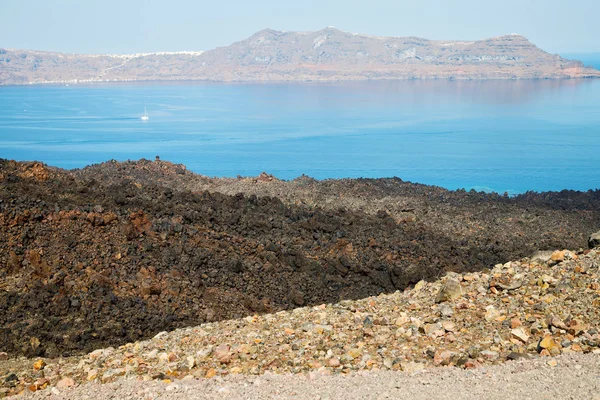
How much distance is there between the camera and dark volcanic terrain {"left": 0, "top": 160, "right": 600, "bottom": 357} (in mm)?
8344

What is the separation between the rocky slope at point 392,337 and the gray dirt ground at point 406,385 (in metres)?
0.10

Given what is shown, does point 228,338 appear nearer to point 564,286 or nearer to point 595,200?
point 564,286

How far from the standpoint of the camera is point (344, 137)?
172ft

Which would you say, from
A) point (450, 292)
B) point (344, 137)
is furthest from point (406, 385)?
point (344, 137)

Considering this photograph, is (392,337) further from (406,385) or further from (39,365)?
(39,365)

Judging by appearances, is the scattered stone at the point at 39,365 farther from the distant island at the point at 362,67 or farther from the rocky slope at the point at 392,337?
the distant island at the point at 362,67

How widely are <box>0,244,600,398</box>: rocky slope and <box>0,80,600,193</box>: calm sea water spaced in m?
26.0

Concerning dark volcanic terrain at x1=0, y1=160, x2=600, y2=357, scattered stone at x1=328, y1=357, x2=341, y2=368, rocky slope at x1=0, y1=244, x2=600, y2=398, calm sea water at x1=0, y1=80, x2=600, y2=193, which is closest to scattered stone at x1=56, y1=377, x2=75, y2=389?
rocky slope at x1=0, y1=244, x2=600, y2=398

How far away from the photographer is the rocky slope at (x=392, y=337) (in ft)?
19.0

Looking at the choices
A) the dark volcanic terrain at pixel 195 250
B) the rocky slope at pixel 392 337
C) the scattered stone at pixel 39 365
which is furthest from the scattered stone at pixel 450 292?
the scattered stone at pixel 39 365

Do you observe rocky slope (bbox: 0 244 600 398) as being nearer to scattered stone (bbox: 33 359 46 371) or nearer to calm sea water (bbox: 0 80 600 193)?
scattered stone (bbox: 33 359 46 371)

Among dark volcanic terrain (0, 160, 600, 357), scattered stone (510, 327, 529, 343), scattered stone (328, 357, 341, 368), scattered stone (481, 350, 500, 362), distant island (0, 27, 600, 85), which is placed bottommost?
dark volcanic terrain (0, 160, 600, 357)

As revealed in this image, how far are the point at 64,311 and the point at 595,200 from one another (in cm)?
1618

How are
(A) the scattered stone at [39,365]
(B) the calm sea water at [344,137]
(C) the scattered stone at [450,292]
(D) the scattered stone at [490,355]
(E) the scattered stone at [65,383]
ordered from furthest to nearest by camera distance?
1. (B) the calm sea water at [344,137]
2. (C) the scattered stone at [450,292]
3. (A) the scattered stone at [39,365]
4. (E) the scattered stone at [65,383]
5. (D) the scattered stone at [490,355]
